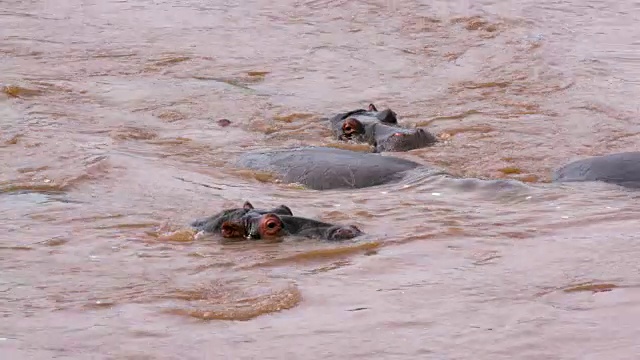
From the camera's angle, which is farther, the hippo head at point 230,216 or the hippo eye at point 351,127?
the hippo eye at point 351,127

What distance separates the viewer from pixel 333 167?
26.1 feet

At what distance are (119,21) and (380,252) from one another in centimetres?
875

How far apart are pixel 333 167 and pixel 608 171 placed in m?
1.70

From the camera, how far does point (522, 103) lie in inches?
419

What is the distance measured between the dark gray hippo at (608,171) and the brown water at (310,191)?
158mm

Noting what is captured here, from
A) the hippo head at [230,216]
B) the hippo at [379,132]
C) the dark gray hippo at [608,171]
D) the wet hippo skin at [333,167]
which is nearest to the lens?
the hippo head at [230,216]

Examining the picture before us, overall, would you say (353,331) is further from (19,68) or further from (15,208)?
(19,68)

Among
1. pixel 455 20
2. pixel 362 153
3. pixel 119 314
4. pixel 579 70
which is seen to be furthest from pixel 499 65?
pixel 119 314

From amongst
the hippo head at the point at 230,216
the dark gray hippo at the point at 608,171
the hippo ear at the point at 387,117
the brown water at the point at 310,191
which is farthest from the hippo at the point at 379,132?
the hippo head at the point at 230,216

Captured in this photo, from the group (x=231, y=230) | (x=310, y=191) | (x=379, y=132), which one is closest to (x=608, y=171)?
(x=310, y=191)

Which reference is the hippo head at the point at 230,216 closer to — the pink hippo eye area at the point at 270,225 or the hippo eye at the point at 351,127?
the pink hippo eye area at the point at 270,225

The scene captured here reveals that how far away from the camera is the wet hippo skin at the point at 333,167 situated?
25.7 feet

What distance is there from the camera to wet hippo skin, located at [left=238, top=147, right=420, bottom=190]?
782 centimetres

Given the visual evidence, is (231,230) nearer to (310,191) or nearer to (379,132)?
(310,191)
